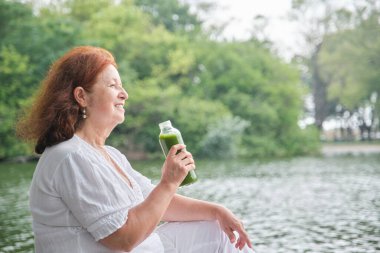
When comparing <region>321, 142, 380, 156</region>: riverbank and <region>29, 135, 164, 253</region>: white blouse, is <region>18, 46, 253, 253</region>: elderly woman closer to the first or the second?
<region>29, 135, 164, 253</region>: white blouse

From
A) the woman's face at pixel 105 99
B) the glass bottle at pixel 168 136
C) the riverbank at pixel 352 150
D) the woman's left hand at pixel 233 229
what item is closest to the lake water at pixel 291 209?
the woman's left hand at pixel 233 229

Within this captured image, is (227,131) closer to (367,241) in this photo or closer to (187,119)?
(187,119)

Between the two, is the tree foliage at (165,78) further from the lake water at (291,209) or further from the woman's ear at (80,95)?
the woman's ear at (80,95)

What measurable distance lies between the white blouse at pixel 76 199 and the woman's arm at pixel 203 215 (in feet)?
1.31

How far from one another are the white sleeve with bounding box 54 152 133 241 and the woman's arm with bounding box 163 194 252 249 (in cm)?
52

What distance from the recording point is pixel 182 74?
100ft

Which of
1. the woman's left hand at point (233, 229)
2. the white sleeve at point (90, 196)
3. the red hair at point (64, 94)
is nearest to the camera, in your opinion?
the white sleeve at point (90, 196)

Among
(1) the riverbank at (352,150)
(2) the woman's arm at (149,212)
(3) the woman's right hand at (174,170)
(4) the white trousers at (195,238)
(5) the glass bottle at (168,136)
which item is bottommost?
(1) the riverbank at (352,150)

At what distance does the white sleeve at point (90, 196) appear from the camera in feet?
5.48

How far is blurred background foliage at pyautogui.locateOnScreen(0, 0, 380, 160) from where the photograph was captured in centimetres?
2498

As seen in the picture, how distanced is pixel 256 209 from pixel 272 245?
2692 millimetres

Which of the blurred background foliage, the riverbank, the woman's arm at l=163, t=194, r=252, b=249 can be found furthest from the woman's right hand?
the riverbank

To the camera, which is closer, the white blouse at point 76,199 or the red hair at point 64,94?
the white blouse at point 76,199

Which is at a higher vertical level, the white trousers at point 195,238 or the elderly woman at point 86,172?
the elderly woman at point 86,172
